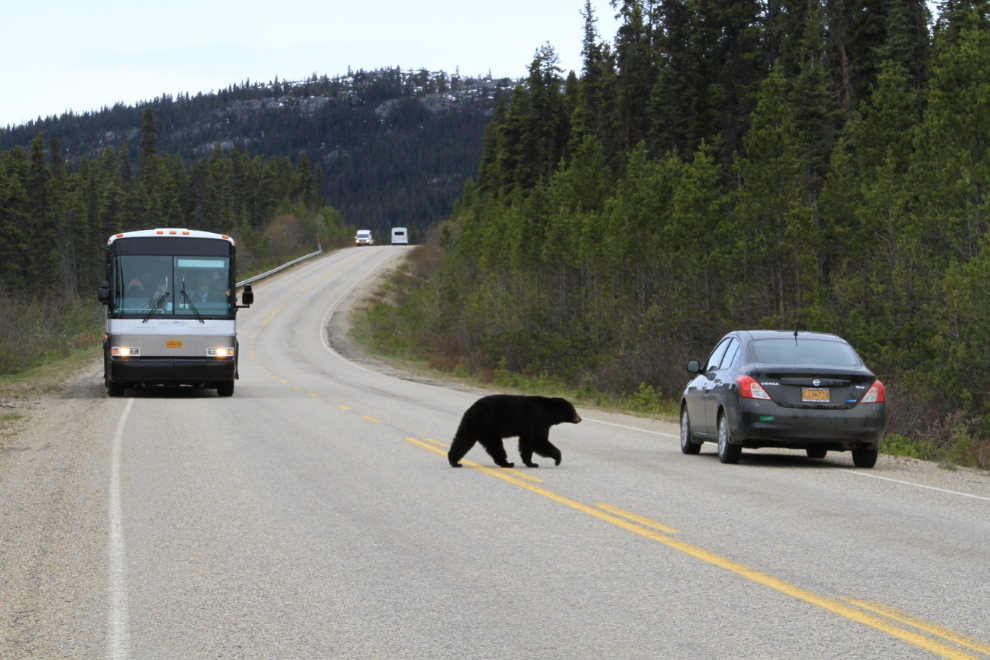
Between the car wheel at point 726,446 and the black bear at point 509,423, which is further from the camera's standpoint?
the car wheel at point 726,446

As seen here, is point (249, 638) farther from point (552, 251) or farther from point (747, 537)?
point (552, 251)

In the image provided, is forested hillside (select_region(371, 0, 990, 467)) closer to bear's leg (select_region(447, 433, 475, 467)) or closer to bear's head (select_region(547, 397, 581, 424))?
bear's head (select_region(547, 397, 581, 424))

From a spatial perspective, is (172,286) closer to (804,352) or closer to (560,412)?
(560,412)

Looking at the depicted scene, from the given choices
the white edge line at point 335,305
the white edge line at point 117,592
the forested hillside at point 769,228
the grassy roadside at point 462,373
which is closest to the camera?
the white edge line at point 117,592

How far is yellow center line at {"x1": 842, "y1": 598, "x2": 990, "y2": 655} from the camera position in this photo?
17.2 ft

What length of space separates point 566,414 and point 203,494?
411cm

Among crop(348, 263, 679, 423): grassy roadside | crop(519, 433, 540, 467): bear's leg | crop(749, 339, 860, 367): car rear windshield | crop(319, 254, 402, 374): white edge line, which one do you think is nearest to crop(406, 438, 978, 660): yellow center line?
crop(519, 433, 540, 467): bear's leg

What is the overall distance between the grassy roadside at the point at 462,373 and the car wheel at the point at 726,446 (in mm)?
8489

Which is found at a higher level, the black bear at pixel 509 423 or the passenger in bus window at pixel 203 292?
the passenger in bus window at pixel 203 292

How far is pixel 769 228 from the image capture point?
1332 inches

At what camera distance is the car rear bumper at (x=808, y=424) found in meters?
12.6

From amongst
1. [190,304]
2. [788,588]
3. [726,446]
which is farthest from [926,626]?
[190,304]

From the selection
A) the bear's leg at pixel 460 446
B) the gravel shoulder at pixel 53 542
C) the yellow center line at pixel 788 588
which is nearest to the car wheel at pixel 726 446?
the bear's leg at pixel 460 446

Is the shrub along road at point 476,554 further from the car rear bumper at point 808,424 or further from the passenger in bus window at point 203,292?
the passenger in bus window at point 203,292
